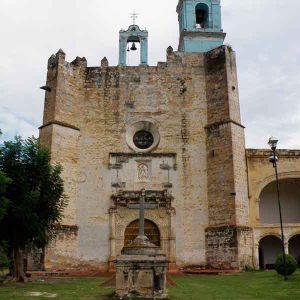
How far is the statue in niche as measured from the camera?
71.6 ft

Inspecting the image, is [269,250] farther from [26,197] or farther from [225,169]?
[26,197]

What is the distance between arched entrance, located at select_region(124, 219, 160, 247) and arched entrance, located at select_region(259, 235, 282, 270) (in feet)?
20.7

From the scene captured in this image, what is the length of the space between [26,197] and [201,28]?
58.6 ft

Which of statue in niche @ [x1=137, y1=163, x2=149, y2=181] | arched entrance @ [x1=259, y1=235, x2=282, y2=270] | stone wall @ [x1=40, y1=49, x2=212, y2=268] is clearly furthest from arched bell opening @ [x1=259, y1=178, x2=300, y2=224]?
statue in niche @ [x1=137, y1=163, x2=149, y2=181]

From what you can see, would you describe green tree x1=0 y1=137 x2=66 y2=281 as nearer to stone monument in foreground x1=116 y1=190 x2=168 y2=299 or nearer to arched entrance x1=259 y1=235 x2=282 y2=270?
stone monument in foreground x1=116 y1=190 x2=168 y2=299

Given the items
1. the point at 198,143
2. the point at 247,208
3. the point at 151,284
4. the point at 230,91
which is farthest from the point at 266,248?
the point at 151,284

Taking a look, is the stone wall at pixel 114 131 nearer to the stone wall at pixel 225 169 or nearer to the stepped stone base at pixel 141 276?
the stone wall at pixel 225 169

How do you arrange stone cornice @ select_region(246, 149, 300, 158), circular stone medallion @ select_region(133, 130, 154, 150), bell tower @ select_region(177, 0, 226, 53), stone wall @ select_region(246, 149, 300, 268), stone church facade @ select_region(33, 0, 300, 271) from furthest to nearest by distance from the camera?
bell tower @ select_region(177, 0, 226, 53)
circular stone medallion @ select_region(133, 130, 154, 150)
stone cornice @ select_region(246, 149, 300, 158)
stone wall @ select_region(246, 149, 300, 268)
stone church facade @ select_region(33, 0, 300, 271)

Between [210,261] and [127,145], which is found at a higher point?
[127,145]

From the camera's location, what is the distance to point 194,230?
828 inches

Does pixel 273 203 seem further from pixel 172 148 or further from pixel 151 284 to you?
pixel 151 284

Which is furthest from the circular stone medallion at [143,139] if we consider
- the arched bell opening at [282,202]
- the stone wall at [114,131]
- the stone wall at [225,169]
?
the arched bell opening at [282,202]

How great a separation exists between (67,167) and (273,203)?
455 inches

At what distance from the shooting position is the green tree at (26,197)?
15062mm
